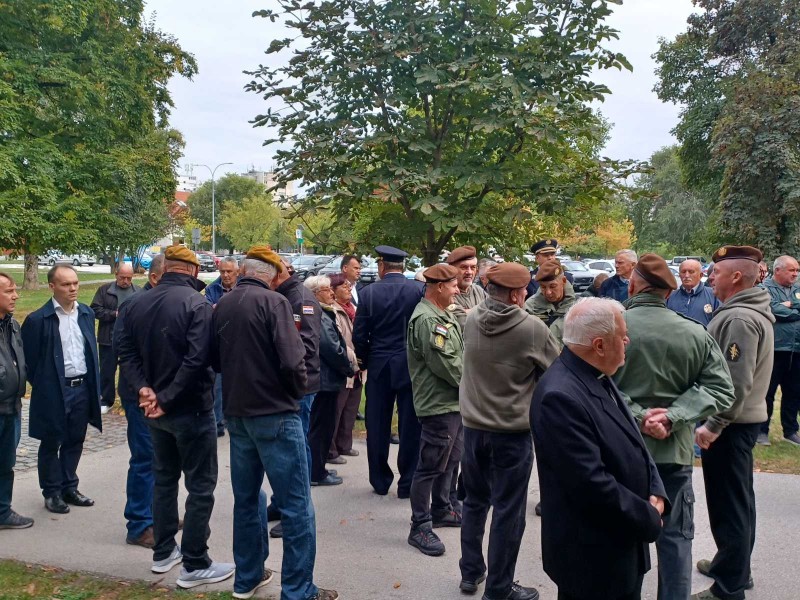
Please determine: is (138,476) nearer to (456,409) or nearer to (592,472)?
(456,409)

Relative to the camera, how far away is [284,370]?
3998mm

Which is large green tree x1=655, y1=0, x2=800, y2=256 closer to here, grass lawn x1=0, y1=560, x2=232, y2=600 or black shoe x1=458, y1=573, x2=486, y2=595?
black shoe x1=458, y1=573, x2=486, y2=595

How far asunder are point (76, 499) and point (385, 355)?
2.81 meters

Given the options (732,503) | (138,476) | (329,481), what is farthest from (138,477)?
(732,503)

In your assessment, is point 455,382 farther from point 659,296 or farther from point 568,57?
point 568,57

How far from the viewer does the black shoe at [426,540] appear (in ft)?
15.9

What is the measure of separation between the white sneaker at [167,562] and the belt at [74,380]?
184 cm

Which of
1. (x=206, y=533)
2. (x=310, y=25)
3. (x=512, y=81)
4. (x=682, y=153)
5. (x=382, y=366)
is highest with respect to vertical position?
(x=682, y=153)

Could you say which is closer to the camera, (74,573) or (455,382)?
(74,573)

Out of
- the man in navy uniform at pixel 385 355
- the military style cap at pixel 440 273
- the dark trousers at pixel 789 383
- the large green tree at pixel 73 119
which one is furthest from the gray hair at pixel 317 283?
the large green tree at pixel 73 119

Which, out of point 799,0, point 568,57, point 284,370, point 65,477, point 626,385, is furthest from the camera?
point 799,0

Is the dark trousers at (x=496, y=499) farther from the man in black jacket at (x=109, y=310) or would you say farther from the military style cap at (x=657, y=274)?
the man in black jacket at (x=109, y=310)

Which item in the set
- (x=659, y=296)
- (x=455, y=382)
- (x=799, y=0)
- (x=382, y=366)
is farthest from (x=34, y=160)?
(x=799, y=0)

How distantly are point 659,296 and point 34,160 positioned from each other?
1961cm
